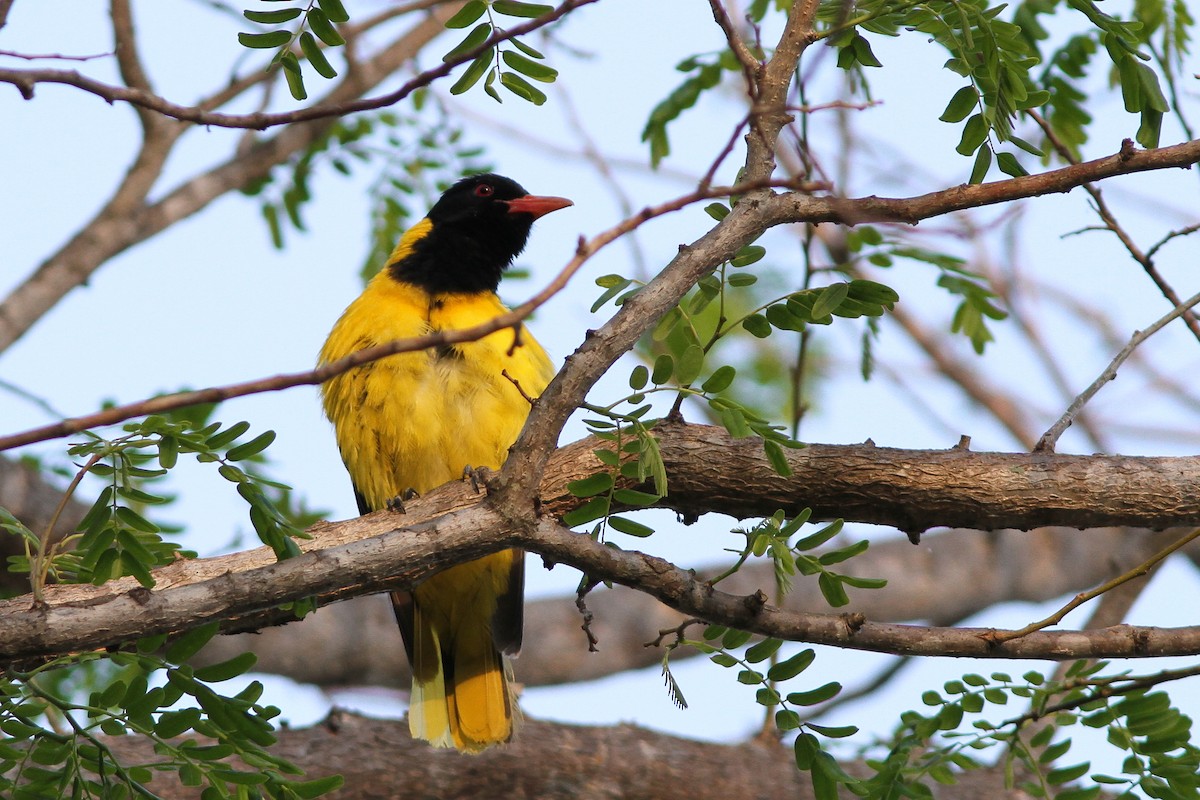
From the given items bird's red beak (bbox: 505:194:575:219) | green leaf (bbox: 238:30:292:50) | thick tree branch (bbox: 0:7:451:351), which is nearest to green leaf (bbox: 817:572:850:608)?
green leaf (bbox: 238:30:292:50)

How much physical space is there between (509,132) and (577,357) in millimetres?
5199

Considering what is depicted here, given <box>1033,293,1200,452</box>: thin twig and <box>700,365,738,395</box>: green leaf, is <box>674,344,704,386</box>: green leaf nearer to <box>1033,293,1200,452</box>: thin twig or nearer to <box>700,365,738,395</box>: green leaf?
<box>700,365,738,395</box>: green leaf

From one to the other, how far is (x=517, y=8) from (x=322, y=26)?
46 centimetres

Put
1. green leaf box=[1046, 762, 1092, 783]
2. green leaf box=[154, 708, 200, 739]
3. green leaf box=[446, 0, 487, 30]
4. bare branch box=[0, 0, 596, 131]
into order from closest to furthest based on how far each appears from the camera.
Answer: bare branch box=[0, 0, 596, 131] < green leaf box=[154, 708, 200, 739] < green leaf box=[446, 0, 487, 30] < green leaf box=[1046, 762, 1092, 783]

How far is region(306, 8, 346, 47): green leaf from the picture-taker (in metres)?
3.03

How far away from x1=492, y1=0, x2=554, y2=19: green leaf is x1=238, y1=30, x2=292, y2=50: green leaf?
1.67 feet

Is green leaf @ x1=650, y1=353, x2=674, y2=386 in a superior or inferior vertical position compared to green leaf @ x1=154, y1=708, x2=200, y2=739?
superior

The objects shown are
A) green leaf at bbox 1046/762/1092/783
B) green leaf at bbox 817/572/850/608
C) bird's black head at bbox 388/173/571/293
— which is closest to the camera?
green leaf at bbox 817/572/850/608

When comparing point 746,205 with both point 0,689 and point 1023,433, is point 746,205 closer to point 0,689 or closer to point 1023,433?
point 0,689

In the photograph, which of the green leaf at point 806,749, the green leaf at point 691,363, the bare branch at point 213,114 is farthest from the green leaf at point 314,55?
the green leaf at point 806,749

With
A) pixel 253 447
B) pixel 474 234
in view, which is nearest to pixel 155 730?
pixel 253 447

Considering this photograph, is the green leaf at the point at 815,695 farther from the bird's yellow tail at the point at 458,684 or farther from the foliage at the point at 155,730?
the bird's yellow tail at the point at 458,684

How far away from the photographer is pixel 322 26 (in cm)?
304

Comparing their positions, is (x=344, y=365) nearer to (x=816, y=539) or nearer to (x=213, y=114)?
(x=213, y=114)
